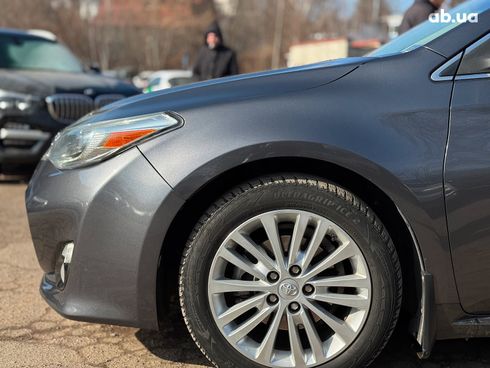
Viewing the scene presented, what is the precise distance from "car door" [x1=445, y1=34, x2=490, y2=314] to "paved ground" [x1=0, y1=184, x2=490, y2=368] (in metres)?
0.52

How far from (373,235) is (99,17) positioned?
4630 cm

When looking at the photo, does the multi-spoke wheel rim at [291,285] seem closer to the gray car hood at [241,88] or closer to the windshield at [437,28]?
the gray car hood at [241,88]

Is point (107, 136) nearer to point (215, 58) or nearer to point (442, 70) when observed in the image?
point (442, 70)

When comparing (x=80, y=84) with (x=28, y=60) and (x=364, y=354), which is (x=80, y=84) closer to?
(x=28, y=60)

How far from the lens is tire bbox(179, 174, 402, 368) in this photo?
208cm

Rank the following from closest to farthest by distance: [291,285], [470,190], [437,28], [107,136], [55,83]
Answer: [470,190] → [291,285] → [107,136] → [437,28] → [55,83]

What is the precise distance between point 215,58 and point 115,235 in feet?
17.2

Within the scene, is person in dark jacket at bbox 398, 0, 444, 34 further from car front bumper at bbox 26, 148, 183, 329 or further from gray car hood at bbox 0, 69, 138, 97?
car front bumper at bbox 26, 148, 183, 329

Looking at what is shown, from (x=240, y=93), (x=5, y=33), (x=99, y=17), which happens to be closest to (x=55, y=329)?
(x=240, y=93)

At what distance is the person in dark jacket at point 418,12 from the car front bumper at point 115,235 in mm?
3607

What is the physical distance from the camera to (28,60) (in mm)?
6699

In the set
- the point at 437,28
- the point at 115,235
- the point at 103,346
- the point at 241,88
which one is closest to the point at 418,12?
the point at 437,28

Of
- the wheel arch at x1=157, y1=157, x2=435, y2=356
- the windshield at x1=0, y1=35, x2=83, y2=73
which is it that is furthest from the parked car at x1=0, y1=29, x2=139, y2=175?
the wheel arch at x1=157, y1=157, x2=435, y2=356

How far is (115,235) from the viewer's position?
2.12 metres
